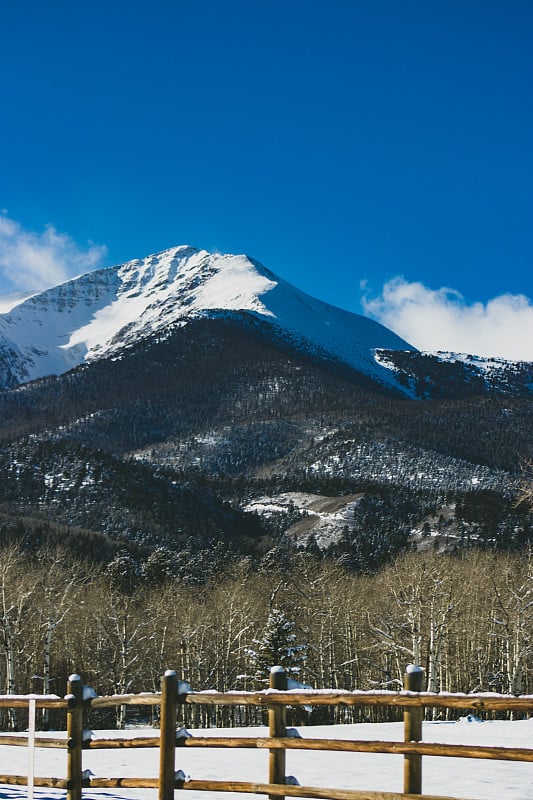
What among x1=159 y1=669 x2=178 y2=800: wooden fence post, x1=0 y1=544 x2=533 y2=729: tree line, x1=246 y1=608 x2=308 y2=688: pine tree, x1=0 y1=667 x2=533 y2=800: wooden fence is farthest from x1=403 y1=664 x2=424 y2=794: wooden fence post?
x1=0 y1=544 x2=533 y2=729: tree line

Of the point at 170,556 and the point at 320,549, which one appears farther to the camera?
the point at 320,549

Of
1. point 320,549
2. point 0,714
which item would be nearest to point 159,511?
point 320,549

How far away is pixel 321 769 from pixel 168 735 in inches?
229

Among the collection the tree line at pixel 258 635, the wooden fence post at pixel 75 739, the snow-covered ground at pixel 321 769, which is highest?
the wooden fence post at pixel 75 739

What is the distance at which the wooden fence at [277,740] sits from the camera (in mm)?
8508

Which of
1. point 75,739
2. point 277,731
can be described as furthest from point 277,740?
point 75,739

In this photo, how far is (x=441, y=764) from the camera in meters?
15.0

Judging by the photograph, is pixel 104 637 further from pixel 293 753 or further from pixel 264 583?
pixel 293 753

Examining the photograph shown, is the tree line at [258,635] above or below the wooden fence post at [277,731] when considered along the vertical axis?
below

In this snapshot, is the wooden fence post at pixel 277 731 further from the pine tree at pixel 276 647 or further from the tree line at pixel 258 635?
the tree line at pixel 258 635

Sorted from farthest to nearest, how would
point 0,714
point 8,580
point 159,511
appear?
point 159,511, point 8,580, point 0,714

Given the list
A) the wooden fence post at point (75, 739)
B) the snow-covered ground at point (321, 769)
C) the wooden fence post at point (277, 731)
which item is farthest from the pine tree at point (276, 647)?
the wooden fence post at point (277, 731)

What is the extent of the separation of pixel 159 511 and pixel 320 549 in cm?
3912

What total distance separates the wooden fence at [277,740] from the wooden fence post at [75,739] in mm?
12
